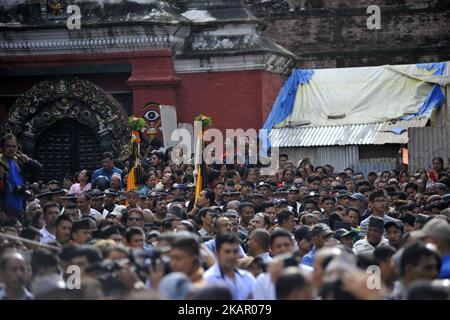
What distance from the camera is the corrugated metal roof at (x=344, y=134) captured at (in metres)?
23.7

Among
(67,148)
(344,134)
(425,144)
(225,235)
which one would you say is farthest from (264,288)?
(67,148)

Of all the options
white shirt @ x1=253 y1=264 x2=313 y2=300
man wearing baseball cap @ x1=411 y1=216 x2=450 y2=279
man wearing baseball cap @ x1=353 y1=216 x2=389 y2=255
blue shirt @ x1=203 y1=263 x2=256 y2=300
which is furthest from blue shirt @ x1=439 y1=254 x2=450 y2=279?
man wearing baseball cap @ x1=353 y1=216 x2=389 y2=255

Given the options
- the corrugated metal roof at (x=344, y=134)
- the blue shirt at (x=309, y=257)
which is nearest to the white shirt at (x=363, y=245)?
the blue shirt at (x=309, y=257)

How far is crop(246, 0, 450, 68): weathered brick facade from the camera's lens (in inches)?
1096

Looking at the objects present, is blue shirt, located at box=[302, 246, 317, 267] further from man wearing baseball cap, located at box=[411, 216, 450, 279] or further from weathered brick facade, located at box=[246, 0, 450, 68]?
weathered brick facade, located at box=[246, 0, 450, 68]

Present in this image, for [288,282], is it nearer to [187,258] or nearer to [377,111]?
[187,258]

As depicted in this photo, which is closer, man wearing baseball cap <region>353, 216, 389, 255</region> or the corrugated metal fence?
man wearing baseball cap <region>353, 216, 389, 255</region>

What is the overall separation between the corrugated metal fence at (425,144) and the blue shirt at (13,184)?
10.4 metres

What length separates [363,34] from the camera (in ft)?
92.8

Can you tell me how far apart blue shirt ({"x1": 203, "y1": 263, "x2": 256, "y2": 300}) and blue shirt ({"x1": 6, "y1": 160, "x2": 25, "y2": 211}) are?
3.91 meters

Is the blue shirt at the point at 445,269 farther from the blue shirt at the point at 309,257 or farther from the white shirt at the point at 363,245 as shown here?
the white shirt at the point at 363,245

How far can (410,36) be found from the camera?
28.1 m
